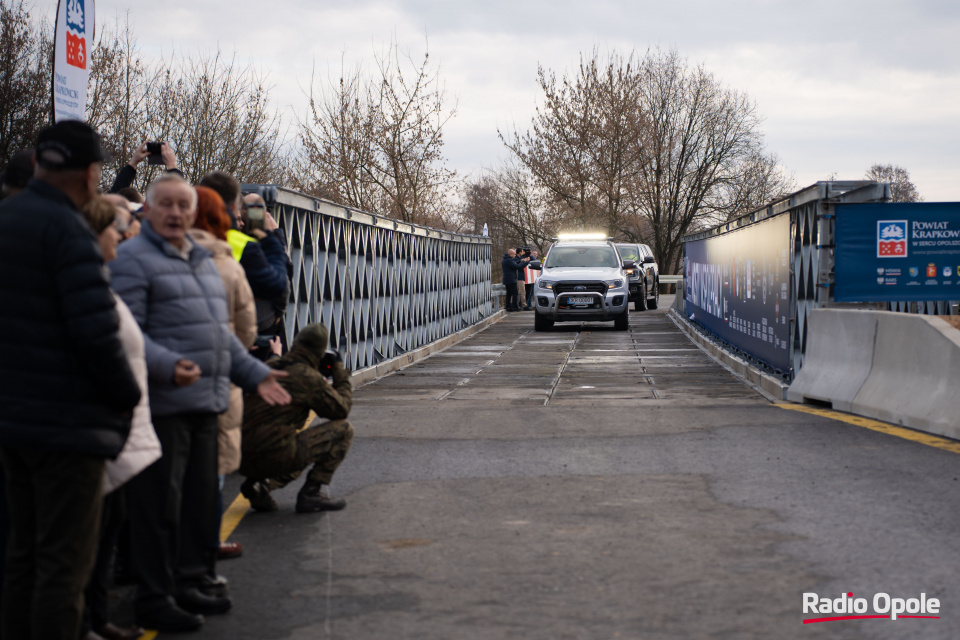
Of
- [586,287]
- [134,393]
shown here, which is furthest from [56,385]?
[586,287]

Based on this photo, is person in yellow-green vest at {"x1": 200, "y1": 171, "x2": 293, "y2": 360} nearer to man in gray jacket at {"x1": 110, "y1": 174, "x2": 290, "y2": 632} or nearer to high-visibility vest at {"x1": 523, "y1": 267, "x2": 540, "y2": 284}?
man in gray jacket at {"x1": 110, "y1": 174, "x2": 290, "y2": 632}

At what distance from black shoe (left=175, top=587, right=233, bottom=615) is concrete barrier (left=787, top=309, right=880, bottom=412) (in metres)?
7.53

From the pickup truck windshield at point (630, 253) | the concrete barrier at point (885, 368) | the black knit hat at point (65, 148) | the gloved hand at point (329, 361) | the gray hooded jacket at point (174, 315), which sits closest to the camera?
the black knit hat at point (65, 148)

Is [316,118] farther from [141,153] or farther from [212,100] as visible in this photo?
[141,153]

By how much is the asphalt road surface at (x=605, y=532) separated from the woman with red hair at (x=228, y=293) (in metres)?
0.65

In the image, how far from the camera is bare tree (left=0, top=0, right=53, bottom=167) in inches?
1188

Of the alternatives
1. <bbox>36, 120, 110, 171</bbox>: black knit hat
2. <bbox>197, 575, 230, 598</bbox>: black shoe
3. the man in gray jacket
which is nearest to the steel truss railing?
the man in gray jacket

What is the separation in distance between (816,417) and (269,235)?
6.04m

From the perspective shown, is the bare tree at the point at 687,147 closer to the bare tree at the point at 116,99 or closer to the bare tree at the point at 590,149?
the bare tree at the point at 590,149

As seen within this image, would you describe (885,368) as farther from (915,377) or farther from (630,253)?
(630,253)

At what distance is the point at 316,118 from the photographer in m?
32.1

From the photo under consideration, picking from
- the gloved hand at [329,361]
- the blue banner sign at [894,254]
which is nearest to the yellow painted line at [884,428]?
the blue banner sign at [894,254]

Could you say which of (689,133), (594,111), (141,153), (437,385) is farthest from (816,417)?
(689,133)

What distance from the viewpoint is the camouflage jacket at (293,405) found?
6066 millimetres
